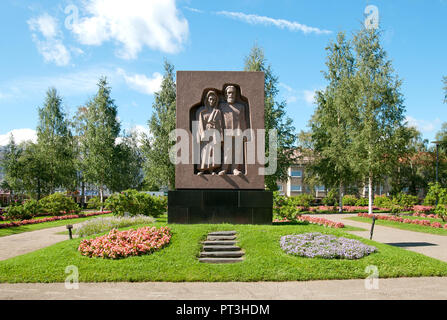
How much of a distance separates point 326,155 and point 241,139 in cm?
2052

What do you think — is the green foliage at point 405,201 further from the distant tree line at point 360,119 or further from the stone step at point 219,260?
the stone step at point 219,260

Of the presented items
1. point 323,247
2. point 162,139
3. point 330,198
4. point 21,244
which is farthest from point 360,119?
point 21,244

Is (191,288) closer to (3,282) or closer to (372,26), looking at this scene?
(3,282)

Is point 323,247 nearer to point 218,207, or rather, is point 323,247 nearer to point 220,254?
point 220,254

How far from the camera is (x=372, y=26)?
25000 mm

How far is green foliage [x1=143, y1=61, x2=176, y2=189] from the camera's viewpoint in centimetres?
2939

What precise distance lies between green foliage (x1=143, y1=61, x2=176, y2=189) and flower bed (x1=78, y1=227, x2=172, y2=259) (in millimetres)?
20393

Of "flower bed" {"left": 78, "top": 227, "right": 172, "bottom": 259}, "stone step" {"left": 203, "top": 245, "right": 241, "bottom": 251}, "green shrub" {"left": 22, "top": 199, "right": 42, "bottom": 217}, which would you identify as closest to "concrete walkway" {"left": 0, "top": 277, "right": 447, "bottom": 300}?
"flower bed" {"left": 78, "top": 227, "right": 172, "bottom": 259}

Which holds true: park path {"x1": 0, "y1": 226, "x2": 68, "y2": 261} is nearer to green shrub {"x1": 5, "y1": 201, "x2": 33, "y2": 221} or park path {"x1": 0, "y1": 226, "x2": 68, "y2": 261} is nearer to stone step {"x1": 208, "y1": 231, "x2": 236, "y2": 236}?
stone step {"x1": 208, "y1": 231, "x2": 236, "y2": 236}

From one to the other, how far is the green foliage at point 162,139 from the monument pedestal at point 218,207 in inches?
749

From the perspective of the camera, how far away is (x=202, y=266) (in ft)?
24.5

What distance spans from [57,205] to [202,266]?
19757mm

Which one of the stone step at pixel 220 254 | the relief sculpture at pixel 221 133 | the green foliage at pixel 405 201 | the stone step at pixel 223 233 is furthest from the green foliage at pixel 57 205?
the green foliage at pixel 405 201

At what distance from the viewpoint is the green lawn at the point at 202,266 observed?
7.01 m
